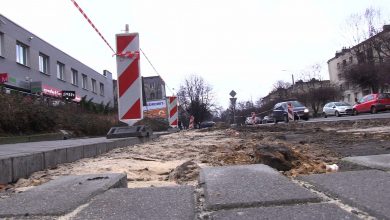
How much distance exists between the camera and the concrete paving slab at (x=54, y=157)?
4570 millimetres

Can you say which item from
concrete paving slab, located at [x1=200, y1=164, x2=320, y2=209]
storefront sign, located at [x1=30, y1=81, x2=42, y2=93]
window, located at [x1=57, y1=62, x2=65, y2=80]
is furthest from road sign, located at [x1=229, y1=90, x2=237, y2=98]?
concrete paving slab, located at [x1=200, y1=164, x2=320, y2=209]

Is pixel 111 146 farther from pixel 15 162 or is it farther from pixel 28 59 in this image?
pixel 28 59

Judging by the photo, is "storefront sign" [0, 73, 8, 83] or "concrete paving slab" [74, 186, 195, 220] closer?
"concrete paving slab" [74, 186, 195, 220]

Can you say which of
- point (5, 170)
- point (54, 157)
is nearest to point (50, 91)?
point (54, 157)

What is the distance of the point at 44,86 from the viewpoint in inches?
1283

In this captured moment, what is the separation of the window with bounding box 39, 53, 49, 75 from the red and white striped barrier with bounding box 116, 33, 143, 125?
2714 cm

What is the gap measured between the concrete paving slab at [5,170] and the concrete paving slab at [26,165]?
0.07 m

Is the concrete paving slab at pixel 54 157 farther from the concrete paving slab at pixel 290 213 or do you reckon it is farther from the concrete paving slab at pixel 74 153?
the concrete paving slab at pixel 290 213

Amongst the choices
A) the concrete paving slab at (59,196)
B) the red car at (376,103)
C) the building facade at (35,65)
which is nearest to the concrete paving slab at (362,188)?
the concrete paving slab at (59,196)

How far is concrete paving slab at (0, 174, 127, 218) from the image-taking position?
2.22 m

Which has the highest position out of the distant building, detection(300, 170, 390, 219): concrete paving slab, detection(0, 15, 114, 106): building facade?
the distant building

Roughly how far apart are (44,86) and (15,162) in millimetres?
30489

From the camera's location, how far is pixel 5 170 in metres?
3.60

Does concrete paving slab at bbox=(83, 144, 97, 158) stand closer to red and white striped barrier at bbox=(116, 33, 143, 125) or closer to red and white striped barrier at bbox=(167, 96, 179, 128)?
red and white striped barrier at bbox=(116, 33, 143, 125)
